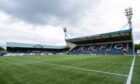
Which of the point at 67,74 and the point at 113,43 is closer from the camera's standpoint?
the point at 67,74

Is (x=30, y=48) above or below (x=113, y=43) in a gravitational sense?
below

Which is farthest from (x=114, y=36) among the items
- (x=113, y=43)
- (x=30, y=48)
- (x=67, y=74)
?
(x=67, y=74)

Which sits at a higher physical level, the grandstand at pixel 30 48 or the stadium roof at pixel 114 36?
the stadium roof at pixel 114 36

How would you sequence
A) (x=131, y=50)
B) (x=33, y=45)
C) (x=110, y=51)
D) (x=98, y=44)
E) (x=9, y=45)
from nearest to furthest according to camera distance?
(x=131, y=50), (x=110, y=51), (x=9, y=45), (x=98, y=44), (x=33, y=45)

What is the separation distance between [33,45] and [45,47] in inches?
280

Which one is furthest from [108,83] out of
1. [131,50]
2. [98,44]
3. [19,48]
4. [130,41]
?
[19,48]

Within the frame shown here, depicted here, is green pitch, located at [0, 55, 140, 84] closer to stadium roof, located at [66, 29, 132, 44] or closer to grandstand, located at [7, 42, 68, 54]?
stadium roof, located at [66, 29, 132, 44]

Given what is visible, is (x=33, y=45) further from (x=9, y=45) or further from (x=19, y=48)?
(x=9, y=45)

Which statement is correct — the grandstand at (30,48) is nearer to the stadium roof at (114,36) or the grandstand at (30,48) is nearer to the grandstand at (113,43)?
the grandstand at (113,43)

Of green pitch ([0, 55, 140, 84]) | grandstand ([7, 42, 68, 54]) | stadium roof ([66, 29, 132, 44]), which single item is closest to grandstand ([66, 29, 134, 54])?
stadium roof ([66, 29, 132, 44])

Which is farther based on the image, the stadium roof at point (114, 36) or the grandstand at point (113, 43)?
the grandstand at point (113, 43)

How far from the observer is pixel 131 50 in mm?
40656

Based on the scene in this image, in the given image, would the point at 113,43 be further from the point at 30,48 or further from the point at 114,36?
the point at 30,48

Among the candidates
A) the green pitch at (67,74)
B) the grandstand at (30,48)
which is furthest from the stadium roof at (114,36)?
the green pitch at (67,74)
